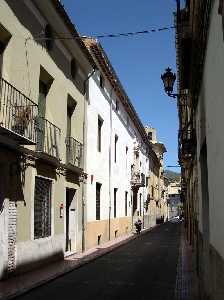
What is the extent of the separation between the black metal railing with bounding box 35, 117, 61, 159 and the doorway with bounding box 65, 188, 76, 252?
9.53 ft

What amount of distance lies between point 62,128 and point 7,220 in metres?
5.29

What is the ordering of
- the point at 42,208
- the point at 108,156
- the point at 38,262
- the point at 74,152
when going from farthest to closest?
1. the point at 108,156
2. the point at 74,152
3. the point at 42,208
4. the point at 38,262

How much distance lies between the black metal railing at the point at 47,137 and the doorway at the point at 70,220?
2.90 meters

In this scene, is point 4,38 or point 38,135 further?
point 38,135

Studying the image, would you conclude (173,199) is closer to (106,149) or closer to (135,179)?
(135,179)

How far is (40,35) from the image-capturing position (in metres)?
14.0

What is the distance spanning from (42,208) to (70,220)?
3773 mm

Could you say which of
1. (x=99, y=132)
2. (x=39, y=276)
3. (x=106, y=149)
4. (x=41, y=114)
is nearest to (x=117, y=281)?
(x=39, y=276)

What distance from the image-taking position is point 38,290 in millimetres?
10398

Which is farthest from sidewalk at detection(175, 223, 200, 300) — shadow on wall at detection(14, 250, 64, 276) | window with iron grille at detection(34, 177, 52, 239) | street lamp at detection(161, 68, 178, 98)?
street lamp at detection(161, 68, 178, 98)

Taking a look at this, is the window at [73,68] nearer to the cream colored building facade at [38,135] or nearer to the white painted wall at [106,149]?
the cream colored building facade at [38,135]

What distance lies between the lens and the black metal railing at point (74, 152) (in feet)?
54.9

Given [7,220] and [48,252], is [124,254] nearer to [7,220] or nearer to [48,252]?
[48,252]

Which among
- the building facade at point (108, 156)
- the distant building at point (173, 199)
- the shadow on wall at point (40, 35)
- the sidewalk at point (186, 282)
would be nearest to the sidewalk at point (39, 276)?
the sidewalk at point (186, 282)
